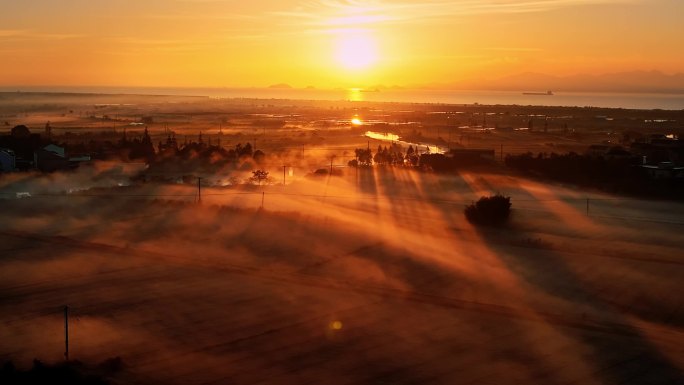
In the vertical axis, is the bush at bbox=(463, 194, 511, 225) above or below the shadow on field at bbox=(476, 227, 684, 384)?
above

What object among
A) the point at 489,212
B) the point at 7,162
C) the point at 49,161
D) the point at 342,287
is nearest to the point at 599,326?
the point at 342,287

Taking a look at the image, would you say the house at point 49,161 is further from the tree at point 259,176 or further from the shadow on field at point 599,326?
the shadow on field at point 599,326

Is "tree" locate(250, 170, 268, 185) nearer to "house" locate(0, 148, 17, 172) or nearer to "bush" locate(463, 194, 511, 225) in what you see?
"house" locate(0, 148, 17, 172)

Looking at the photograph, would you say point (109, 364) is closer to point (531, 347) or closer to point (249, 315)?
point (249, 315)

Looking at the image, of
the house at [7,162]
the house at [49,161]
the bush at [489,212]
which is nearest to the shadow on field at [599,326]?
the bush at [489,212]

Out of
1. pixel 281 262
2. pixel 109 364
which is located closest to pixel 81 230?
pixel 281 262

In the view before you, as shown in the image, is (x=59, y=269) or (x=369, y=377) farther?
(x=59, y=269)

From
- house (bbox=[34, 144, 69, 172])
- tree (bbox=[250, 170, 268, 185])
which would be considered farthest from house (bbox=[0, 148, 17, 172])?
tree (bbox=[250, 170, 268, 185])
